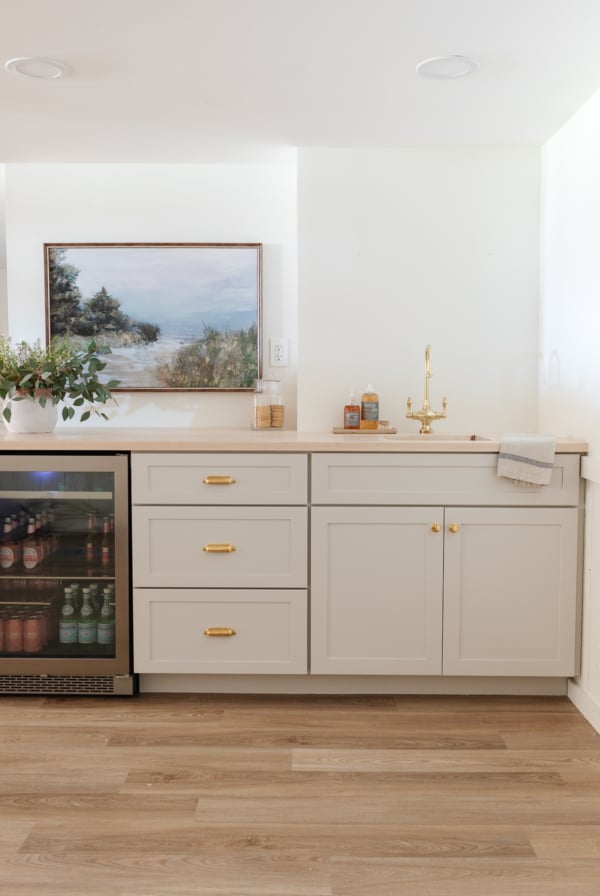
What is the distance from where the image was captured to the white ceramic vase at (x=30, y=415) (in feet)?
9.29

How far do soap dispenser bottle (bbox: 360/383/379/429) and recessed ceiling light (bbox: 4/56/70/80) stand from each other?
59.3 inches

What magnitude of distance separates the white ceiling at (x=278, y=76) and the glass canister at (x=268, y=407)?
934mm

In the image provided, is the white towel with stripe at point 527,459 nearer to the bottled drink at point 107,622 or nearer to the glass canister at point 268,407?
the glass canister at point 268,407

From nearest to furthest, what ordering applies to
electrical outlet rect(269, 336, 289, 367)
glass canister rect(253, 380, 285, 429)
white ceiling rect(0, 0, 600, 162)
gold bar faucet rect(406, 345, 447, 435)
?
white ceiling rect(0, 0, 600, 162)
gold bar faucet rect(406, 345, 447, 435)
glass canister rect(253, 380, 285, 429)
electrical outlet rect(269, 336, 289, 367)

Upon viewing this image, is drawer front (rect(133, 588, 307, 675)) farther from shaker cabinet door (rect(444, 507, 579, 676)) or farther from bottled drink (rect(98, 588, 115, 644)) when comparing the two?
shaker cabinet door (rect(444, 507, 579, 676))

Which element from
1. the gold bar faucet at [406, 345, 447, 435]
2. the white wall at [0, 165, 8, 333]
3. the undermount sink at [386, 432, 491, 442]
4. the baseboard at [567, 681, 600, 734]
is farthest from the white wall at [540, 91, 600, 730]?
the white wall at [0, 165, 8, 333]

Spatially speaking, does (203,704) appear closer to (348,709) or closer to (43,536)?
(348,709)

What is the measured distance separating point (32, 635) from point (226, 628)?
0.69 metres

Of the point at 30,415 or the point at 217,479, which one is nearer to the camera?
the point at 217,479

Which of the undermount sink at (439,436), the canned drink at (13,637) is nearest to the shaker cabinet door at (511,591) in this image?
the undermount sink at (439,436)

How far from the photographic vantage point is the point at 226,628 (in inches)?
104

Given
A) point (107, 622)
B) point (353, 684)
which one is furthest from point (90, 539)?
point (353, 684)

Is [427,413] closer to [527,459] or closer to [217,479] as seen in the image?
[527,459]

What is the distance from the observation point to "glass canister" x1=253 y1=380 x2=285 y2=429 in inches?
125
